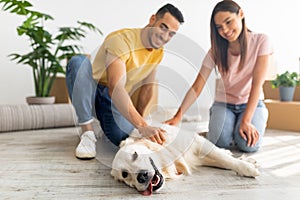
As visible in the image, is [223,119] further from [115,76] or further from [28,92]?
[28,92]

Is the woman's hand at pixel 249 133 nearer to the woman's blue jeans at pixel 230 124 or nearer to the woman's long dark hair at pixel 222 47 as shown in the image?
the woman's blue jeans at pixel 230 124

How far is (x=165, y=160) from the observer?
42.5 inches

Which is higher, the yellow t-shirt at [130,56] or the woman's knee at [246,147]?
the yellow t-shirt at [130,56]

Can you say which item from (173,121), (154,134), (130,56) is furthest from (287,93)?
(154,134)

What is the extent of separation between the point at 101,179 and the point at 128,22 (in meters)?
2.19

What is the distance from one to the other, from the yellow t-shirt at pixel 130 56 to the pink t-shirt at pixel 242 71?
11.6 inches

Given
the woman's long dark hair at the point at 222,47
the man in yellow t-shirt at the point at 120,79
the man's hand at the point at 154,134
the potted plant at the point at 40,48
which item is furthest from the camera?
the potted plant at the point at 40,48

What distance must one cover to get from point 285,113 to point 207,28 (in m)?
1.20

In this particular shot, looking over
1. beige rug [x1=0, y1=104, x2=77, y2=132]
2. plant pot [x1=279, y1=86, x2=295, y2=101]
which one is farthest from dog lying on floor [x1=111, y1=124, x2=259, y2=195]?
plant pot [x1=279, y1=86, x2=295, y2=101]

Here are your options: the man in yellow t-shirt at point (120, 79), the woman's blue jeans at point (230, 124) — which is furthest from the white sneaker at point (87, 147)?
the woman's blue jeans at point (230, 124)

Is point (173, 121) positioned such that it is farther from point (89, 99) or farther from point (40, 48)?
point (40, 48)

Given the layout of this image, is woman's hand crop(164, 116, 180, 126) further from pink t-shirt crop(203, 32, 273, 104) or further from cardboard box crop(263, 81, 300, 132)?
cardboard box crop(263, 81, 300, 132)

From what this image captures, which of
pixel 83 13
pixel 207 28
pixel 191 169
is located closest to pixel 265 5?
pixel 207 28

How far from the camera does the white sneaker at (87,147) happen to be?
54.4 inches
